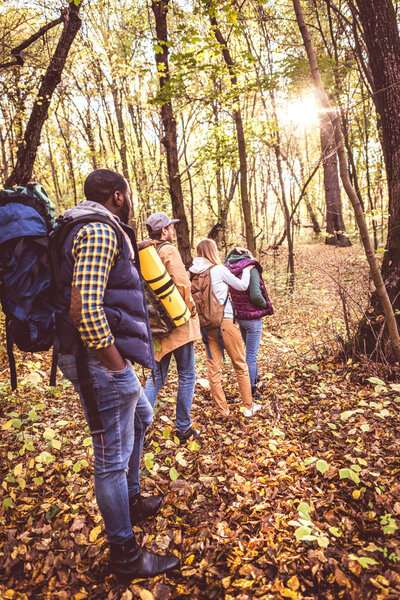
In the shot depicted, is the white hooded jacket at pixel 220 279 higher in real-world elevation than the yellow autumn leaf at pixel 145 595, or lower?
higher

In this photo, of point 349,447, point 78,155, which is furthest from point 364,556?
point 78,155

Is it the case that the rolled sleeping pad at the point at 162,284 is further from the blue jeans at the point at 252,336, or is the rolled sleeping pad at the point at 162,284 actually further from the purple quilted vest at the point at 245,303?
the blue jeans at the point at 252,336

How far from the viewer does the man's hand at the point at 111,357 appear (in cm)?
181

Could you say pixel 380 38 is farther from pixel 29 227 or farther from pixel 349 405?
pixel 29 227

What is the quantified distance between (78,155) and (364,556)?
16.3 meters

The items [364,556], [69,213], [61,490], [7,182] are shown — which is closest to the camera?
[69,213]

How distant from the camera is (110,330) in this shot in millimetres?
1878

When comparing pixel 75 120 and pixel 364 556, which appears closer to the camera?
pixel 364 556

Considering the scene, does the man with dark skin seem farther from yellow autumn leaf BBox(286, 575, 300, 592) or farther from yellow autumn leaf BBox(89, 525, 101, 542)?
yellow autumn leaf BBox(286, 575, 300, 592)

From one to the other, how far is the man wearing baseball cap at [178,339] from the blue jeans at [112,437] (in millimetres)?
1186

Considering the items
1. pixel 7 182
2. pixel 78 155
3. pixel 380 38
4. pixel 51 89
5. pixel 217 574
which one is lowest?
pixel 217 574

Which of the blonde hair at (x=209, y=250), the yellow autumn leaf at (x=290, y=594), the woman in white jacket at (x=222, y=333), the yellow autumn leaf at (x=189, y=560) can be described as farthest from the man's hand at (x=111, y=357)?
the blonde hair at (x=209, y=250)

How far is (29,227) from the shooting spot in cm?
175

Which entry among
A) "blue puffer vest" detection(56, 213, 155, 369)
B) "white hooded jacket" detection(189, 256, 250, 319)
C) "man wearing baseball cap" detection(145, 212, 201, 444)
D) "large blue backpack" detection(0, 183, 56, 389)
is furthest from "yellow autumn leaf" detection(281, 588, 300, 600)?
"white hooded jacket" detection(189, 256, 250, 319)
